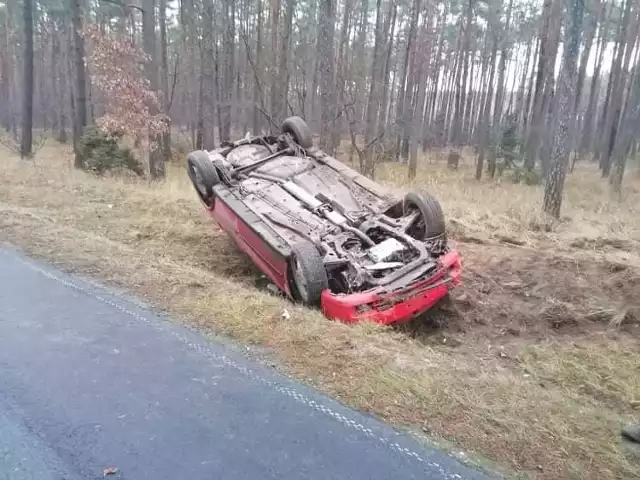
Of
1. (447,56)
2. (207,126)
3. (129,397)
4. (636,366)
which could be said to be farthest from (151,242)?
(447,56)

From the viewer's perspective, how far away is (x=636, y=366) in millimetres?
4238

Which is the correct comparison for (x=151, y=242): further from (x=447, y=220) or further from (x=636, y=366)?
(x=636, y=366)

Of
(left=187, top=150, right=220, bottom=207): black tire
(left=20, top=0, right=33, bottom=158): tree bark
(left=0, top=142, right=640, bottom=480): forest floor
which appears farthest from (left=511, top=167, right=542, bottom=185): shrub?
(left=20, top=0, right=33, bottom=158): tree bark

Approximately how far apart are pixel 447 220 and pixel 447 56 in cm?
2387

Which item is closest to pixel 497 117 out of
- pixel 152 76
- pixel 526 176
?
pixel 526 176

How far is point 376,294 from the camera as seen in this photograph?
15.3ft

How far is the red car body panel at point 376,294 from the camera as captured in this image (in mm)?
4574

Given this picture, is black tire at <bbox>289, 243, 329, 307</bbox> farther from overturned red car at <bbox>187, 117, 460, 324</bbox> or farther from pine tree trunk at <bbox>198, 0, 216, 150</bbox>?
pine tree trunk at <bbox>198, 0, 216, 150</bbox>

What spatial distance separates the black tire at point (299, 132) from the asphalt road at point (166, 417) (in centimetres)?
475

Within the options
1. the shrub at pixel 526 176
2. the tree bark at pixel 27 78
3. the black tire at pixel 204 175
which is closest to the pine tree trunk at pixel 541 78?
the shrub at pixel 526 176

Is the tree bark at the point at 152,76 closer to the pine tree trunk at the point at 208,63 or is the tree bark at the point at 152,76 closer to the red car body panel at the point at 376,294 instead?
the pine tree trunk at the point at 208,63

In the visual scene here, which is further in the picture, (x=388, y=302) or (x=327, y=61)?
(x=327, y=61)

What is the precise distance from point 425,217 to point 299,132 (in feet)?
9.72

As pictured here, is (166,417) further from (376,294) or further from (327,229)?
(327,229)
